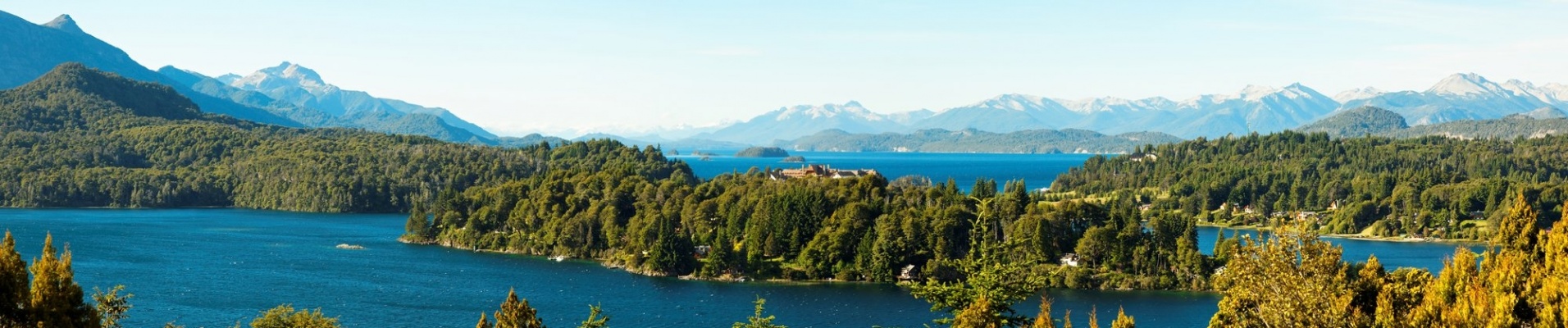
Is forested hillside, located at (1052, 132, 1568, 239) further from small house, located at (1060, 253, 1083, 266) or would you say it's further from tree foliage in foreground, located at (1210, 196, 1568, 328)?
tree foliage in foreground, located at (1210, 196, 1568, 328)

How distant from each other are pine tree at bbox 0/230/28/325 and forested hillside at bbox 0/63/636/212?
398 feet

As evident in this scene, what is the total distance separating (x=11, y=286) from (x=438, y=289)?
5463 cm

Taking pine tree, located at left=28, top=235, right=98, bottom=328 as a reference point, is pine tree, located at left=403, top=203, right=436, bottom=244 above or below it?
below

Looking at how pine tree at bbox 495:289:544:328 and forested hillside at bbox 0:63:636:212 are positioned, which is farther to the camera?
forested hillside at bbox 0:63:636:212

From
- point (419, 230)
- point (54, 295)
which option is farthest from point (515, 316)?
point (419, 230)

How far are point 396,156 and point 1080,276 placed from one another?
121m

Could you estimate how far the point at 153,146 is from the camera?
614 ft

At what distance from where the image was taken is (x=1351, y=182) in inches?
5910

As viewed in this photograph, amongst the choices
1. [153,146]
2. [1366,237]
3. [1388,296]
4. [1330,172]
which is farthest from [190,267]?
[1330,172]

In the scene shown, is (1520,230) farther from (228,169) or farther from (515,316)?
(228,169)

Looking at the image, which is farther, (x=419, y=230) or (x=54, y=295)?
(x=419, y=230)

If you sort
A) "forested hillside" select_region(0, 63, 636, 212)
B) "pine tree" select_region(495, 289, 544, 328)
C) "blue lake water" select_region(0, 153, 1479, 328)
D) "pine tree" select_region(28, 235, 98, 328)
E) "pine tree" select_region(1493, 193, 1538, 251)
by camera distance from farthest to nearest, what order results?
"forested hillside" select_region(0, 63, 636, 212) → "blue lake water" select_region(0, 153, 1479, 328) → "pine tree" select_region(1493, 193, 1538, 251) → "pine tree" select_region(495, 289, 544, 328) → "pine tree" select_region(28, 235, 98, 328)

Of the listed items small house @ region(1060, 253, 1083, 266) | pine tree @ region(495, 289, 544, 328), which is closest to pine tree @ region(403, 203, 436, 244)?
small house @ region(1060, 253, 1083, 266)

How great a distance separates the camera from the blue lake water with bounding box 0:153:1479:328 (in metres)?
65.8
